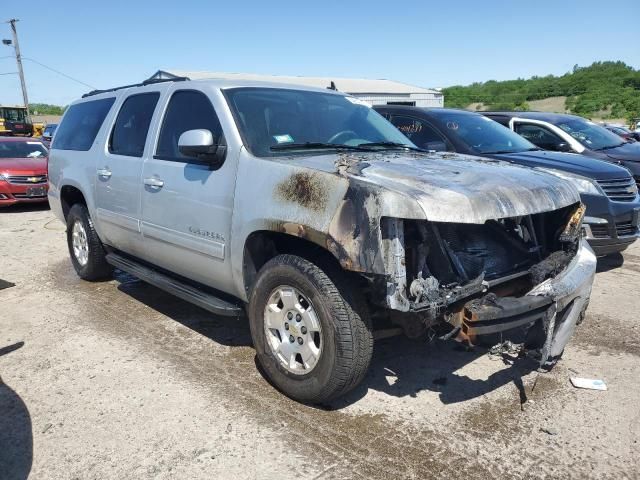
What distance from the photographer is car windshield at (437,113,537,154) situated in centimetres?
672

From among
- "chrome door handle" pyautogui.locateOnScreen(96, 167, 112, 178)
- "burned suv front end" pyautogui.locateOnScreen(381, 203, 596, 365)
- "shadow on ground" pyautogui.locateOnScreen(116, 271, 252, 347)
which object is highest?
"chrome door handle" pyautogui.locateOnScreen(96, 167, 112, 178)

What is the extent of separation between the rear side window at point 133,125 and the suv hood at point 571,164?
13.0 feet

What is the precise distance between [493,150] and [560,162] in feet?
2.57

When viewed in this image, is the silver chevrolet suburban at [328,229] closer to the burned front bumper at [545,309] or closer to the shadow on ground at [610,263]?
the burned front bumper at [545,309]

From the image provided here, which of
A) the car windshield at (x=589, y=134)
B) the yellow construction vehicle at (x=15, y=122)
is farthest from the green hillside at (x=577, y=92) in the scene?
the car windshield at (x=589, y=134)

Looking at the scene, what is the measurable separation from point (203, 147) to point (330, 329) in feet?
4.93

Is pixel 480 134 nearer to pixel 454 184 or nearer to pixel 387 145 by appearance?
pixel 387 145

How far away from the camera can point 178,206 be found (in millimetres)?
4051

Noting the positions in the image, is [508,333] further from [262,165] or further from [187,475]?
[187,475]

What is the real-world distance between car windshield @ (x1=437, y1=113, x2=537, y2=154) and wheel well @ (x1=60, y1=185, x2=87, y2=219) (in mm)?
4412

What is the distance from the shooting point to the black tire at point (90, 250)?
18.5 ft

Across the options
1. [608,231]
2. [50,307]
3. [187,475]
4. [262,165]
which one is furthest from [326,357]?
[608,231]

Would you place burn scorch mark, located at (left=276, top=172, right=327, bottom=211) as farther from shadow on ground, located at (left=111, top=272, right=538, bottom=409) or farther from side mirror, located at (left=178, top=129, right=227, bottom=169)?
shadow on ground, located at (left=111, top=272, right=538, bottom=409)

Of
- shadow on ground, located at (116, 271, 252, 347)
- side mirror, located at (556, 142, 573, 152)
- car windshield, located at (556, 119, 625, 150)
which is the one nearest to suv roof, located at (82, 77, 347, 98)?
shadow on ground, located at (116, 271, 252, 347)
